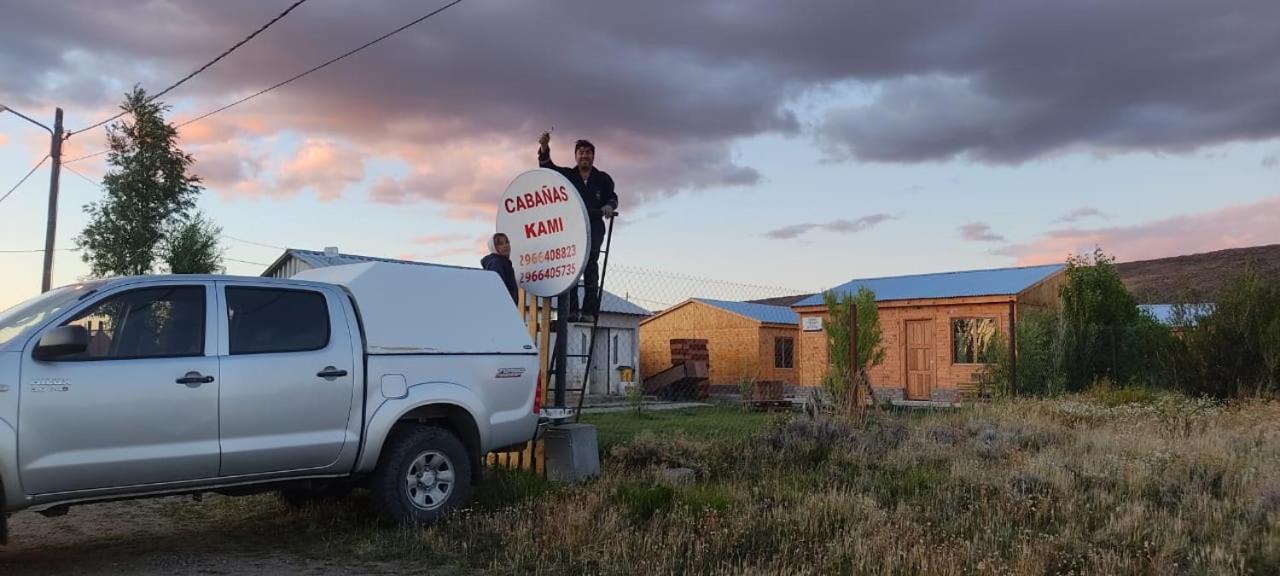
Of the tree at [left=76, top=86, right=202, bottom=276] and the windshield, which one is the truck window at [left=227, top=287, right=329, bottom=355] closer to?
the windshield

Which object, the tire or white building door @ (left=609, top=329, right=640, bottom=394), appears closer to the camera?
the tire

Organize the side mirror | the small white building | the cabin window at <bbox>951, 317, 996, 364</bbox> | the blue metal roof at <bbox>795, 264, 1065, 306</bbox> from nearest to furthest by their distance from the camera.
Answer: the side mirror → the cabin window at <bbox>951, 317, 996, 364</bbox> → the blue metal roof at <bbox>795, 264, 1065, 306</bbox> → the small white building

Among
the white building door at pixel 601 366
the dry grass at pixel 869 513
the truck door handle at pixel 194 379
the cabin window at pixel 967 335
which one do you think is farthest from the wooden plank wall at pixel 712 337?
the truck door handle at pixel 194 379

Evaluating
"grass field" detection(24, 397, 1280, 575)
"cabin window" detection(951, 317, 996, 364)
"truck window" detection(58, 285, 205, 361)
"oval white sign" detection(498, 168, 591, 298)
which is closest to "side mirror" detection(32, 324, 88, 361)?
"truck window" detection(58, 285, 205, 361)

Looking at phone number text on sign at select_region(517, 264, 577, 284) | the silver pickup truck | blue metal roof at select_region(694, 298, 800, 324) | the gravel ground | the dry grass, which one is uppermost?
blue metal roof at select_region(694, 298, 800, 324)

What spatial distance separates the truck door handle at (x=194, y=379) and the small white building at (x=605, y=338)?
21619 millimetres

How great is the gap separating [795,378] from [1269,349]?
63.7 ft

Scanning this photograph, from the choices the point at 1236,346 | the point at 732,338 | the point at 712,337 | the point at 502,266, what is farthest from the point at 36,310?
the point at 712,337

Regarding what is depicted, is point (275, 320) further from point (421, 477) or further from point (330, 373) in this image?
point (421, 477)

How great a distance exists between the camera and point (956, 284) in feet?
86.6

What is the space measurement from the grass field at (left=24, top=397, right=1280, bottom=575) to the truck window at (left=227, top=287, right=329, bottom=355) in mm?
1417

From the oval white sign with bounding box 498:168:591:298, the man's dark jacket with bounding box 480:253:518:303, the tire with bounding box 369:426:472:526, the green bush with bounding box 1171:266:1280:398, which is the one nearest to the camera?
the tire with bounding box 369:426:472:526

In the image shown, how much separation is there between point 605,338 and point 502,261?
70.9ft

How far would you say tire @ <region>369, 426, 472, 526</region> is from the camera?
22.5 feet
